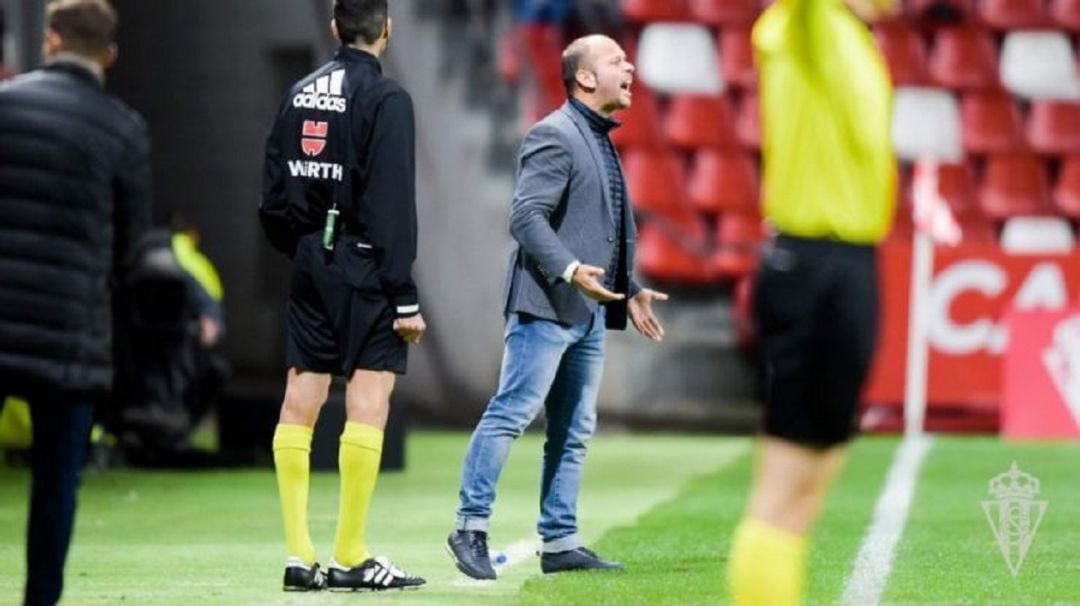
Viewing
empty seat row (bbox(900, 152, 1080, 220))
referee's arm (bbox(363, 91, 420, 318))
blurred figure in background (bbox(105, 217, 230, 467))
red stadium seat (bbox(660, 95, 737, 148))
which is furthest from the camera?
red stadium seat (bbox(660, 95, 737, 148))

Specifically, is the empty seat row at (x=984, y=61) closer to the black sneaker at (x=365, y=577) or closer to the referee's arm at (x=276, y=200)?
the referee's arm at (x=276, y=200)

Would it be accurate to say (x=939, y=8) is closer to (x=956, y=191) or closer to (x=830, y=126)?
(x=956, y=191)

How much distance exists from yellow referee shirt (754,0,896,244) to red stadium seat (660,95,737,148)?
14602mm

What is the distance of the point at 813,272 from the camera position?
5.39 m

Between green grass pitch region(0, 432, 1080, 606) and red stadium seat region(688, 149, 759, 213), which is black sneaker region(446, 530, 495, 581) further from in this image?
red stadium seat region(688, 149, 759, 213)

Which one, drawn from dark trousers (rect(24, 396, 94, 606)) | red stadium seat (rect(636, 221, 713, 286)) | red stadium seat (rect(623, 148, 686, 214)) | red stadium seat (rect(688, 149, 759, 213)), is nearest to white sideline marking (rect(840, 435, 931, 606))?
dark trousers (rect(24, 396, 94, 606))

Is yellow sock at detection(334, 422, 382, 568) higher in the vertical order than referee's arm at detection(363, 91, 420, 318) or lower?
lower

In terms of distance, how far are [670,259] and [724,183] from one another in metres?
0.93

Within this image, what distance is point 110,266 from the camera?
20.7ft

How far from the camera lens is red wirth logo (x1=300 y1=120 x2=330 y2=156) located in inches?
307

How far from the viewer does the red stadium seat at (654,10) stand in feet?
65.7

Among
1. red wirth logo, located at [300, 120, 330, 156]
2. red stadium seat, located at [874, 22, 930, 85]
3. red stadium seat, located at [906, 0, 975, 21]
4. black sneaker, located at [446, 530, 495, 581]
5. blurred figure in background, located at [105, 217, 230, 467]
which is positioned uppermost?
red stadium seat, located at [906, 0, 975, 21]

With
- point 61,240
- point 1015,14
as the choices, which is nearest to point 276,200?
point 61,240

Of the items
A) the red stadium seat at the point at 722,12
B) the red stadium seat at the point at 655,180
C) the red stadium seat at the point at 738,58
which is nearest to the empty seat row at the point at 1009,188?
the red stadium seat at the point at 738,58
